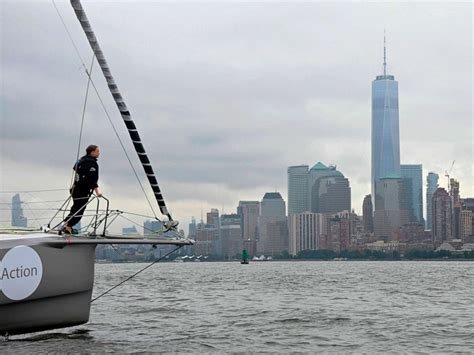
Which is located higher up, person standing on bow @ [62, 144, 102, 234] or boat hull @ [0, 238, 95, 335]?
person standing on bow @ [62, 144, 102, 234]

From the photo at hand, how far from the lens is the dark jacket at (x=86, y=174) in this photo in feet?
46.6

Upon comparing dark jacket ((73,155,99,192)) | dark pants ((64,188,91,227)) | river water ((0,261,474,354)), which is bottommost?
river water ((0,261,474,354))

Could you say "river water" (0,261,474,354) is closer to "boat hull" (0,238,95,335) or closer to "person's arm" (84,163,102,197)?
"boat hull" (0,238,95,335)

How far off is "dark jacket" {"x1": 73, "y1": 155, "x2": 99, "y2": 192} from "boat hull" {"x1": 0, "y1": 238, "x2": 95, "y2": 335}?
3.59 ft

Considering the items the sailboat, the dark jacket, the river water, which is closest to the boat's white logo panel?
the sailboat

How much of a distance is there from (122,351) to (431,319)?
9145mm

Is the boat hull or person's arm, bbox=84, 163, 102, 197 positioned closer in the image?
the boat hull

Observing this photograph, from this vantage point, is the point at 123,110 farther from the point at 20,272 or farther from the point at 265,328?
the point at 265,328

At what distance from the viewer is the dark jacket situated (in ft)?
46.6

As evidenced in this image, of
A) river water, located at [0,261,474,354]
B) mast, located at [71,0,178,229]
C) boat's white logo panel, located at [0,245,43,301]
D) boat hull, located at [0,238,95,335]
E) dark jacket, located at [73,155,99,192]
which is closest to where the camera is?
boat's white logo panel, located at [0,245,43,301]

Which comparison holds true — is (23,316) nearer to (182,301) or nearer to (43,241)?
(43,241)

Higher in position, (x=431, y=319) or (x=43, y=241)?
(x=43, y=241)

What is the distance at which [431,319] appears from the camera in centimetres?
1941

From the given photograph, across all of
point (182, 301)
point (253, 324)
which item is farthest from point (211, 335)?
point (182, 301)
